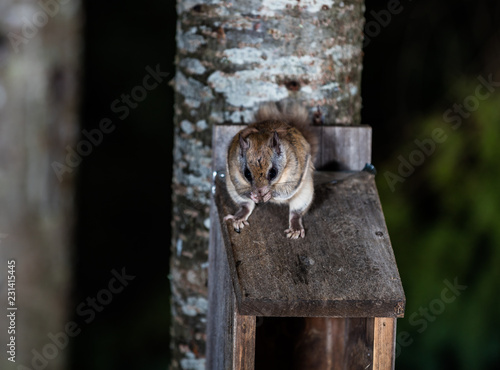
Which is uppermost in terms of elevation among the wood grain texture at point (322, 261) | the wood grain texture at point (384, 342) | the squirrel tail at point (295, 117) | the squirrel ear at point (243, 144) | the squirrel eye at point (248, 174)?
the squirrel tail at point (295, 117)

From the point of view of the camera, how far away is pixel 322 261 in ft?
5.71

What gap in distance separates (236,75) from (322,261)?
779 mm

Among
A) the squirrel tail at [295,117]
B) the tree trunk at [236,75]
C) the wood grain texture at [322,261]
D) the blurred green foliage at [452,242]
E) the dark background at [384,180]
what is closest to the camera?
the wood grain texture at [322,261]

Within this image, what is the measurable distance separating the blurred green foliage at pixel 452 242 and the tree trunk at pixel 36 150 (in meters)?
1.87

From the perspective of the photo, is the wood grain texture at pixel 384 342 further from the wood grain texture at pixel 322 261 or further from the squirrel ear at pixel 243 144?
the squirrel ear at pixel 243 144

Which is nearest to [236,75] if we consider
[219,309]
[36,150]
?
[219,309]

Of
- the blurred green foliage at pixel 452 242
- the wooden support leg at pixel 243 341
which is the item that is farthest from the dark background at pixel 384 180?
the wooden support leg at pixel 243 341

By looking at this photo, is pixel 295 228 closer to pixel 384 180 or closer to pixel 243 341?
pixel 243 341

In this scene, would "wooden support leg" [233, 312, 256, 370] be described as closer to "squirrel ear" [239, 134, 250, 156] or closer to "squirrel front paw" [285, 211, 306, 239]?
"squirrel front paw" [285, 211, 306, 239]

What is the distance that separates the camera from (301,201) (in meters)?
1.88

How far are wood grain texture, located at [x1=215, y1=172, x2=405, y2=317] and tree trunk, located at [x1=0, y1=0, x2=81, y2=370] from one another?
4.03 feet

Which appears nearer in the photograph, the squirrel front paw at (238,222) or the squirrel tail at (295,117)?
the squirrel front paw at (238,222)

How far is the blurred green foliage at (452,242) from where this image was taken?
12.2ft

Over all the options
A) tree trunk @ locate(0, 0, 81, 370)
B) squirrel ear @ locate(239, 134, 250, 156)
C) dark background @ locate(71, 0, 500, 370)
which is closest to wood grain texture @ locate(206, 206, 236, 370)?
squirrel ear @ locate(239, 134, 250, 156)
